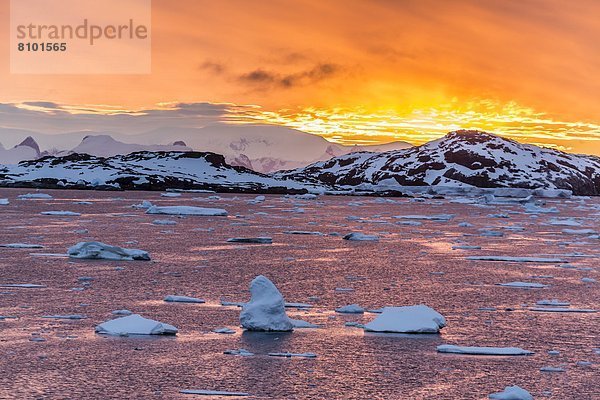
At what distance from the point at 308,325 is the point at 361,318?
4.42 feet

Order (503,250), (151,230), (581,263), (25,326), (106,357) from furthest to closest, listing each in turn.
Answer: (151,230) < (503,250) < (581,263) < (25,326) < (106,357)

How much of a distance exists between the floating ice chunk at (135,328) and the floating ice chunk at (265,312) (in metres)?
1.23

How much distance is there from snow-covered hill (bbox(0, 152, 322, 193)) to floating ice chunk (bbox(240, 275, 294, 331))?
140542 mm

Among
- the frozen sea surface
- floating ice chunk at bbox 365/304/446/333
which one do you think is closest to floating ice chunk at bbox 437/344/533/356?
the frozen sea surface

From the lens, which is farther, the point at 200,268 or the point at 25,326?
the point at 200,268

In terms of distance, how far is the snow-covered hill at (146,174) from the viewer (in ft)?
521

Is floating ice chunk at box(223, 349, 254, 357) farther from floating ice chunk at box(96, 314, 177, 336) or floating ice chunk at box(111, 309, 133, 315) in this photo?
floating ice chunk at box(111, 309, 133, 315)

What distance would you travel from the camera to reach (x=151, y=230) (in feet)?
120

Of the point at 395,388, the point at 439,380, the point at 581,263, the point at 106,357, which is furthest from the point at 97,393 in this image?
the point at 581,263

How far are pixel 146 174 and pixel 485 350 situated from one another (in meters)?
160

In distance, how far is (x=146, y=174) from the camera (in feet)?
550

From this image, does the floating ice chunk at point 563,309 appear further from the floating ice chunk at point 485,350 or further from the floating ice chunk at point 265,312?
the floating ice chunk at point 265,312

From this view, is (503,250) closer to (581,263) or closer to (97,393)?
(581,263)

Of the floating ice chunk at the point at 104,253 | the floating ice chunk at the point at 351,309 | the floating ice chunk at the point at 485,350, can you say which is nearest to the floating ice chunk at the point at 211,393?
the floating ice chunk at the point at 485,350
